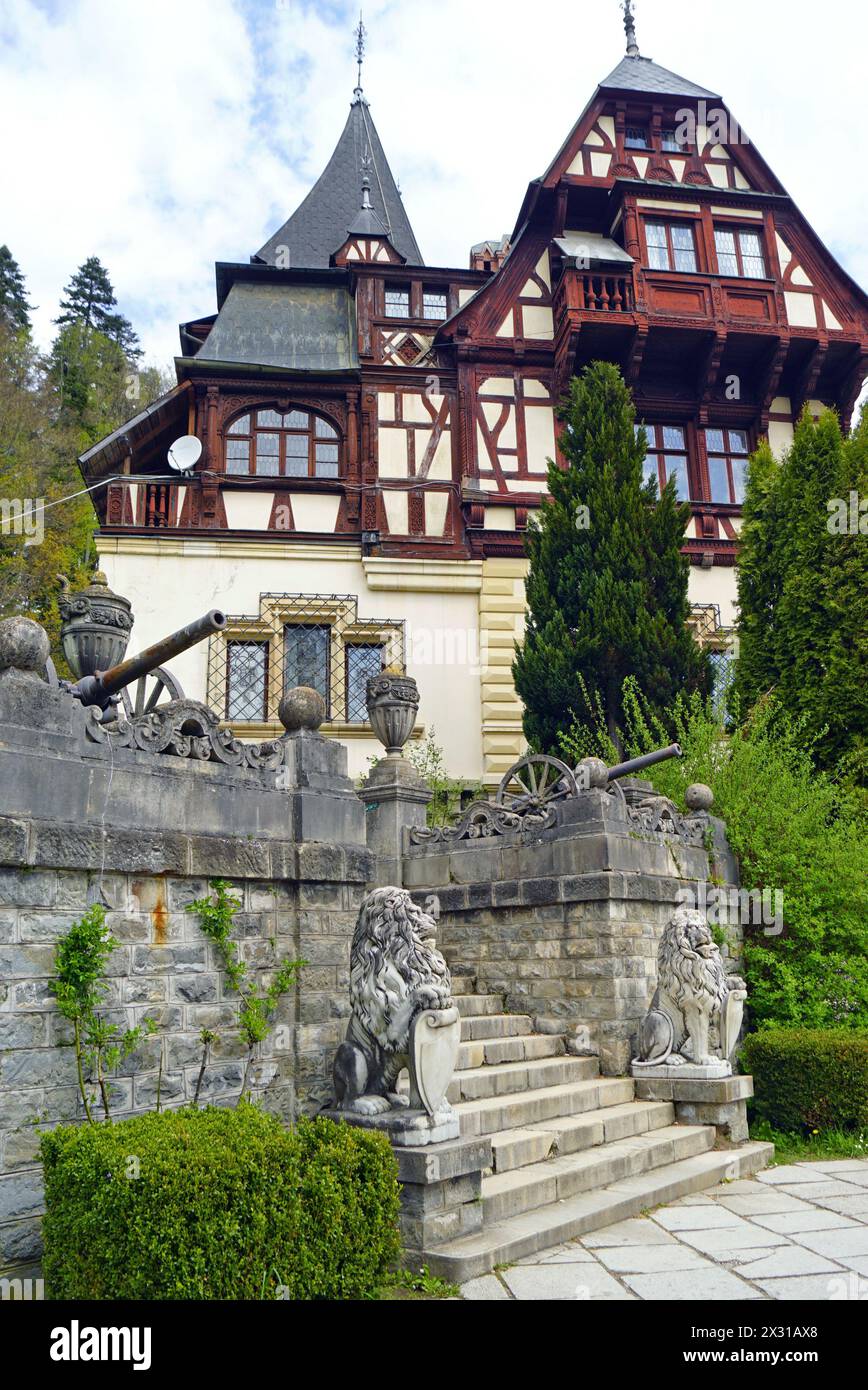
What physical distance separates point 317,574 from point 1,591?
829 cm

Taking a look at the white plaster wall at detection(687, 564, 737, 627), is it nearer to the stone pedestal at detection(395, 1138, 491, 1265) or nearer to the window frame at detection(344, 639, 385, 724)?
the window frame at detection(344, 639, 385, 724)

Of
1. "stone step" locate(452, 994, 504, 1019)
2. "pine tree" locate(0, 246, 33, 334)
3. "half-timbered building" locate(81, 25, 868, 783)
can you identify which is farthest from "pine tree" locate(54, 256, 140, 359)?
"stone step" locate(452, 994, 504, 1019)

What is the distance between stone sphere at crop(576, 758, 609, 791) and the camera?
928cm

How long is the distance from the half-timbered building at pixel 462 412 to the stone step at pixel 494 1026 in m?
9.02

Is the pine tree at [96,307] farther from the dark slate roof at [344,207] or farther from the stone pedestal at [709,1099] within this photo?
the stone pedestal at [709,1099]

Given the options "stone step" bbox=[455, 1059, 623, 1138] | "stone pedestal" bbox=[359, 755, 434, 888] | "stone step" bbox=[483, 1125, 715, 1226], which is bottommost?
"stone step" bbox=[483, 1125, 715, 1226]

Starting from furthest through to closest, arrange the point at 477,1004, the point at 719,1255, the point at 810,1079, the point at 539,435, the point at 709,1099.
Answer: the point at 539,435
the point at 477,1004
the point at 810,1079
the point at 709,1099
the point at 719,1255

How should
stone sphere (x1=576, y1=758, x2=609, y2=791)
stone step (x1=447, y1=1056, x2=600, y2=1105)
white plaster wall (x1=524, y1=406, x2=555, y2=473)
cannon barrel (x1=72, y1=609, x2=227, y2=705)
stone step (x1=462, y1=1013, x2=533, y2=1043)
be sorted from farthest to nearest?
white plaster wall (x1=524, y1=406, x2=555, y2=473) → stone sphere (x1=576, y1=758, x2=609, y2=791) → stone step (x1=462, y1=1013, x2=533, y2=1043) → stone step (x1=447, y1=1056, x2=600, y2=1105) → cannon barrel (x1=72, y1=609, x2=227, y2=705)

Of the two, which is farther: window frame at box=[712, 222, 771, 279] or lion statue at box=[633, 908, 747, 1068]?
window frame at box=[712, 222, 771, 279]

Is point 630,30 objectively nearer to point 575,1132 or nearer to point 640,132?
point 640,132

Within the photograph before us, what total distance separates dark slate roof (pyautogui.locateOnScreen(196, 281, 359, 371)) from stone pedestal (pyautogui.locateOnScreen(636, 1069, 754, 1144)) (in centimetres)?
1495

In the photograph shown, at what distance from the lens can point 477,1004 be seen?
361 inches

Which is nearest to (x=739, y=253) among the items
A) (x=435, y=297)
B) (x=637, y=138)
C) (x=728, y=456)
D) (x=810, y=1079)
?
(x=637, y=138)

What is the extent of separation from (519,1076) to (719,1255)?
2465 millimetres
